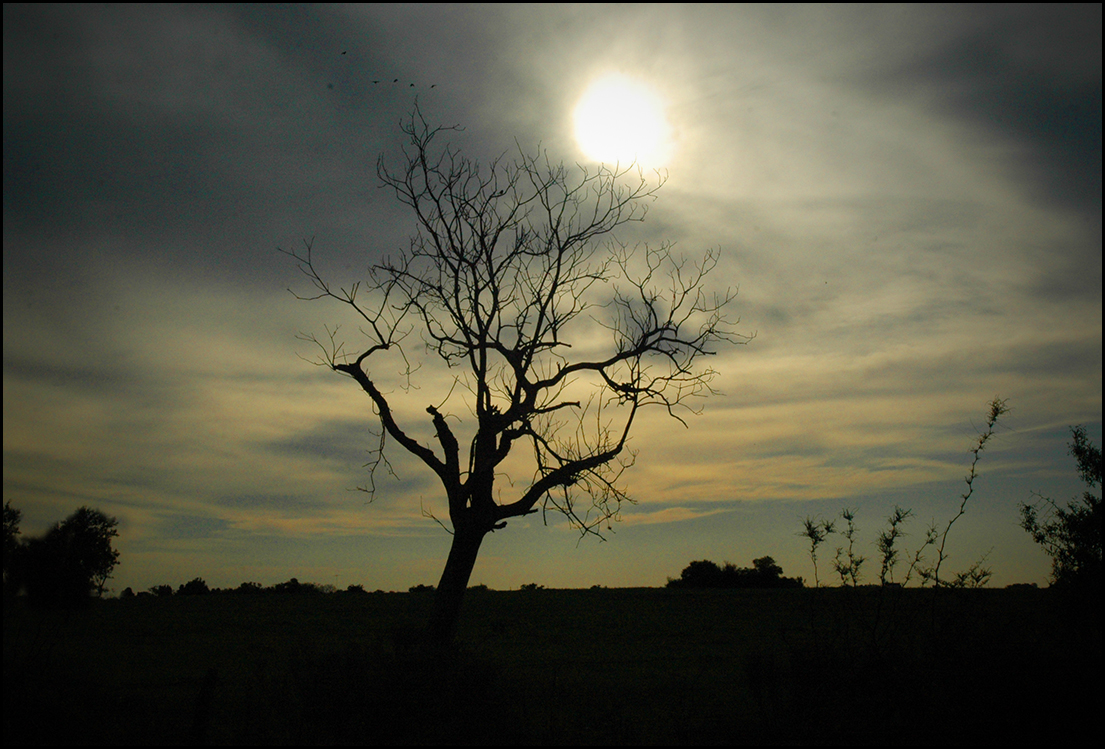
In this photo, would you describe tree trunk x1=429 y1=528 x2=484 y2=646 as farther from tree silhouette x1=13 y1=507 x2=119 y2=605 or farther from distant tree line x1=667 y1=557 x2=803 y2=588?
distant tree line x1=667 y1=557 x2=803 y2=588

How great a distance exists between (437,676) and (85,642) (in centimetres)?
409

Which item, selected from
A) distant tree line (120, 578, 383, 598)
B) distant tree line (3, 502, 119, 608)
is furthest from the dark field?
distant tree line (120, 578, 383, 598)

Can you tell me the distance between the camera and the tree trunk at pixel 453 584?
10.8 metres

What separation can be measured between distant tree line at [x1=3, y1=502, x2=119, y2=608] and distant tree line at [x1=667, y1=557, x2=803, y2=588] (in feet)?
126

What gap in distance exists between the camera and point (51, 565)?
252 inches

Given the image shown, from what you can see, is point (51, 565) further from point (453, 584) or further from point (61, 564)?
point (453, 584)

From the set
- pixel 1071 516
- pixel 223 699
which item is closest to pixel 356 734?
pixel 223 699

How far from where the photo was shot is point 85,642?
25.9 ft

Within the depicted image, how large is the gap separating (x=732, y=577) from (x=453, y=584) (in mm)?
37775

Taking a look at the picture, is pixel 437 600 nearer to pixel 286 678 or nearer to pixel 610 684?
pixel 286 678

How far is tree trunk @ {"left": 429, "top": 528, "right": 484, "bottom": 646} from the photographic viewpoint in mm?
10812

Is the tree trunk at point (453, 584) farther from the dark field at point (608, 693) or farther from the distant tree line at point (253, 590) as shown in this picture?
the distant tree line at point (253, 590)

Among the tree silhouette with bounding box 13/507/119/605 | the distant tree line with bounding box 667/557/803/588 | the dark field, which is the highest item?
the distant tree line with bounding box 667/557/803/588

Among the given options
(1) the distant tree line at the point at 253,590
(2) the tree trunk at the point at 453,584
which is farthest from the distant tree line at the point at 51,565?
(1) the distant tree line at the point at 253,590
